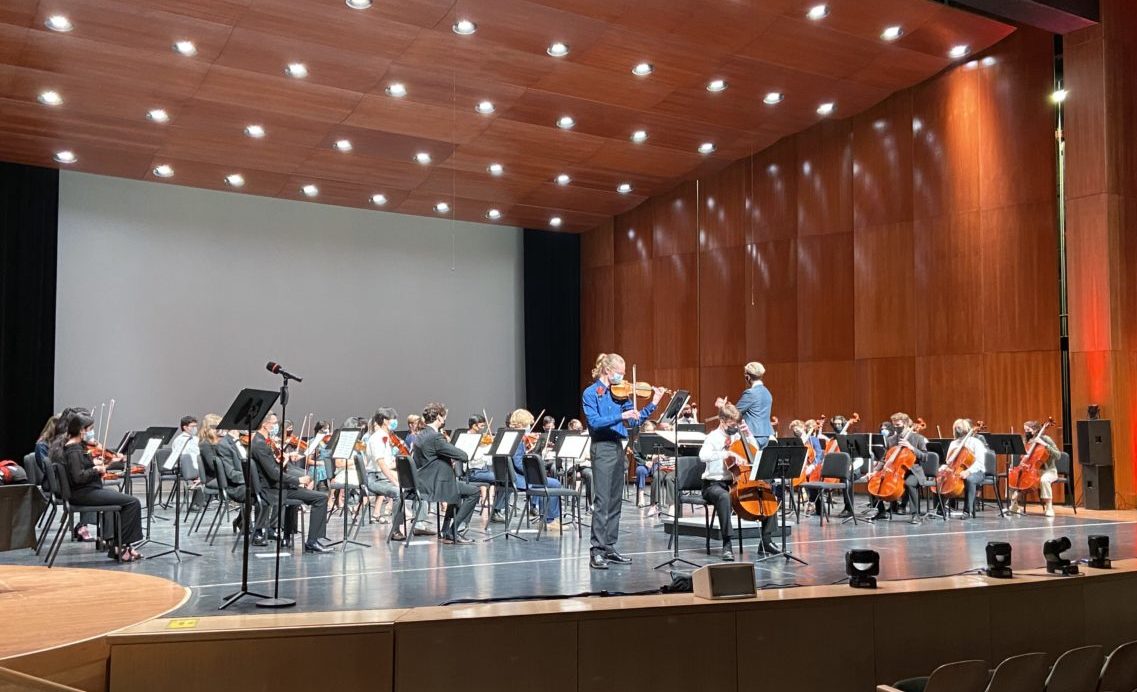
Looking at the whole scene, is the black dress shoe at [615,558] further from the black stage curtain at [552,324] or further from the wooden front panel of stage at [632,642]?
the black stage curtain at [552,324]

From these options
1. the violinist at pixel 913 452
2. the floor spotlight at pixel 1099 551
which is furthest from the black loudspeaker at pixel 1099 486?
the floor spotlight at pixel 1099 551

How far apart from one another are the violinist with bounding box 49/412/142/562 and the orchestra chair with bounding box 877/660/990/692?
6.16 metres

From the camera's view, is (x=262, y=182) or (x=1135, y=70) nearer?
(x=1135, y=70)

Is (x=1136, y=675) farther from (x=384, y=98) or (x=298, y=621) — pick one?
(x=384, y=98)

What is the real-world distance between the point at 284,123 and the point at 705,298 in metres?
7.15

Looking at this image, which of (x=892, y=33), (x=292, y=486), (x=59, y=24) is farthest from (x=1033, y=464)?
(x=59, y=24)

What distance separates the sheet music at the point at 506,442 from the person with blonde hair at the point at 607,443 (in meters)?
2.33

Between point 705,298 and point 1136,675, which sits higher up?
point 705,298

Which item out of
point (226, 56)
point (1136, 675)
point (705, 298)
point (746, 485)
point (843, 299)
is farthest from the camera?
point (705, 298)

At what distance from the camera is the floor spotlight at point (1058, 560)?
3.86 m

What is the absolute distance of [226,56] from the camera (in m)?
10.2

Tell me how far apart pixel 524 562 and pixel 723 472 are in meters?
1.66

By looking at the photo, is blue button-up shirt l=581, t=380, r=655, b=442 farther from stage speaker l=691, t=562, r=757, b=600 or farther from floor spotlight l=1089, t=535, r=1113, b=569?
stage speaker l=691, t=562, r=757, b=600

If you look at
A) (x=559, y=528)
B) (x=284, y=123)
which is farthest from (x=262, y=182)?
(x=559, y=528)
